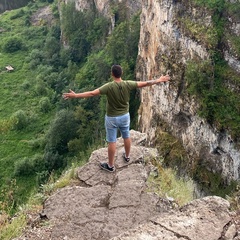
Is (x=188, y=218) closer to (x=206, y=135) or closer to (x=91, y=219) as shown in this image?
(x=91, y=219)

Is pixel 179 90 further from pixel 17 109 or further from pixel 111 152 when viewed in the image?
pixel 17 109

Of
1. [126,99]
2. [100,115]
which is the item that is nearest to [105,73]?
[100,115]

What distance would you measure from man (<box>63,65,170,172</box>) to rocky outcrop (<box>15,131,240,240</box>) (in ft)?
1.52

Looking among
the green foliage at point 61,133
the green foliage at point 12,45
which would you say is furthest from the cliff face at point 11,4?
the green foliage at point 61,133

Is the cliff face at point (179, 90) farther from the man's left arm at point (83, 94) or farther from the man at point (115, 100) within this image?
the man's left arm at point (83, 94)

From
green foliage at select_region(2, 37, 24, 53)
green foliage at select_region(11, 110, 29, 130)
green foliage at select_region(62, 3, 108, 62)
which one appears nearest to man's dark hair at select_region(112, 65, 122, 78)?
green foliage at select_region(11, 110, 29, 130)

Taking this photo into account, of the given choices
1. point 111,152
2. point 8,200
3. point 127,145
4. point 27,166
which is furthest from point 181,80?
point 8,200

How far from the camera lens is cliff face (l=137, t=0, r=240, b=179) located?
2088 centimetres

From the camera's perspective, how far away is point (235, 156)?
2016cm

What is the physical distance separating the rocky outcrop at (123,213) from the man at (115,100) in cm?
46

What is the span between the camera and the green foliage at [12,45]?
55.0m

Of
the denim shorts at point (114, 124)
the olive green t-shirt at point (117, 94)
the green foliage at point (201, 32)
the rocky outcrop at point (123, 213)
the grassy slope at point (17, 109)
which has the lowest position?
the grassy slope at point (17, 109)

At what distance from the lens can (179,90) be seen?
77.4ft

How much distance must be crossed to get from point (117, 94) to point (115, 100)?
144 millimetres
